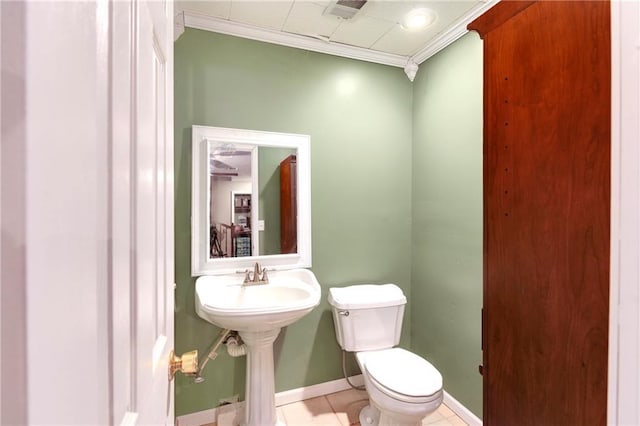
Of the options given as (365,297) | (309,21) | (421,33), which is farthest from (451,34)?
(365,297)

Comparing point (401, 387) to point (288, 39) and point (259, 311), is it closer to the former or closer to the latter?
point (259, 311)

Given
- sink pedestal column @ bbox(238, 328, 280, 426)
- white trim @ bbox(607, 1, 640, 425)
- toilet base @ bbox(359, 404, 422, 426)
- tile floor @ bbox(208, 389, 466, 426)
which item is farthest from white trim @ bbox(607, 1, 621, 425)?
tile floor @ bbox(208, 389, 466, 426)

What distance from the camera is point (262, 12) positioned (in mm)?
1606

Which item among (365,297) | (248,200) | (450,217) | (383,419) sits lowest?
(383,419)

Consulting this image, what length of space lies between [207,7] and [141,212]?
5.30ft

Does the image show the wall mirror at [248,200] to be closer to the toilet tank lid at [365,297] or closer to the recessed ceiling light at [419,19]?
the toilet tank lid at [365,297]

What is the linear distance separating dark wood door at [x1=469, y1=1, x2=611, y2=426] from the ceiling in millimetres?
824

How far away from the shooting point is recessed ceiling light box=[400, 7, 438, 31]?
1588 mm

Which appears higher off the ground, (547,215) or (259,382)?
(547,215)

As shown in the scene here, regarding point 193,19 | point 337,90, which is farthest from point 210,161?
point 337,90

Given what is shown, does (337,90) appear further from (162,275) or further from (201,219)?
(162,275)

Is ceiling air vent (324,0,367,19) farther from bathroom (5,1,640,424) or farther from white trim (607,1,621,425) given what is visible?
white trim (607,1,621,425)

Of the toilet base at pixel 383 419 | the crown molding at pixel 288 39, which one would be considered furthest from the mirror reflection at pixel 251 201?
the toilet base at pixel 383 419

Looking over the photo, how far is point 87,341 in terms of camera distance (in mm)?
265
